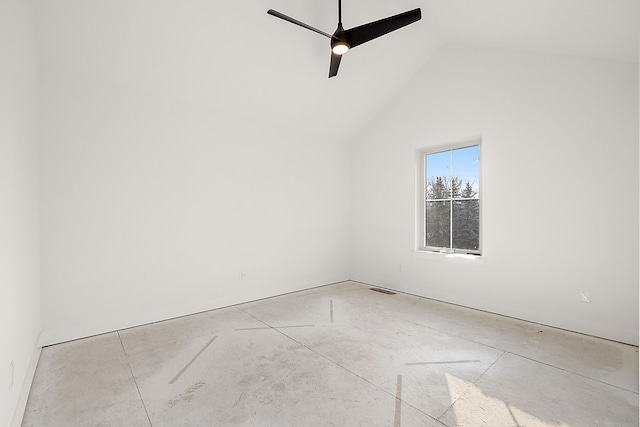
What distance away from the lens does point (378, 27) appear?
2465 mm

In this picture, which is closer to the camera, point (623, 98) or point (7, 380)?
point (7, 380)

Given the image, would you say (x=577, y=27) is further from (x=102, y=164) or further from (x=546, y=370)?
(x=102, y=164)

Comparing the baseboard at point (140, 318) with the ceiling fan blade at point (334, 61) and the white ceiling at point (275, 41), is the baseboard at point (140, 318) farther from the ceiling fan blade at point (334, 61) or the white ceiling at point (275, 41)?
the ceiling fan blade at point (334, 61)

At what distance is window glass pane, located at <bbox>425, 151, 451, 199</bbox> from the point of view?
13.7ft

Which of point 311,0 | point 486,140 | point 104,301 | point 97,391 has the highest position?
point 311,0

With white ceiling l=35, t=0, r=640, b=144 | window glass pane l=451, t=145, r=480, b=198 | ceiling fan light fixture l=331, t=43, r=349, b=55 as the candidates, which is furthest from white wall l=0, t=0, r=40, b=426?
window glass pane l=451, t=145, r=480, b=198

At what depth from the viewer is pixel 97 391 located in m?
2.06

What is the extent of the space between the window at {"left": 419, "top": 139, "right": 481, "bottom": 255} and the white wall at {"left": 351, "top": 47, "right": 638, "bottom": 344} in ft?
0.63

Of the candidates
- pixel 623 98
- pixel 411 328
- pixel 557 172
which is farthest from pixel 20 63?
pixel 623 98

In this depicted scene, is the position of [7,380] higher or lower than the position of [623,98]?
lower

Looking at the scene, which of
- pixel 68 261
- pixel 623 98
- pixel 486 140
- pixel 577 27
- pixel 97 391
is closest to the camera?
pixel 97 391

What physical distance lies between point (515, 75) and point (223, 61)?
10.4 feet

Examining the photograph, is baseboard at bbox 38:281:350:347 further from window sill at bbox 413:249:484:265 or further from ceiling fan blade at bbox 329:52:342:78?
ceiling fan blade at bbox 329:52:342:78

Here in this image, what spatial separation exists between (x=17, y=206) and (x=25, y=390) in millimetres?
1189
